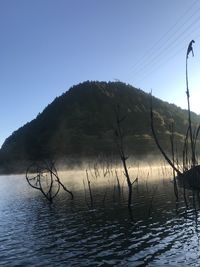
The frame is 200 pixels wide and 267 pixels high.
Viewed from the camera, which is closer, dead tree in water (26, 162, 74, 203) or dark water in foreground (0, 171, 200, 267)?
dark water in foreground (0, 171, 200, 267)

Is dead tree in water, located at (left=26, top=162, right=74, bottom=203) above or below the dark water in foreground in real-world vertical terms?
above

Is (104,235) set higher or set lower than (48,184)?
lower

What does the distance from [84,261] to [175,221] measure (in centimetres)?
1508

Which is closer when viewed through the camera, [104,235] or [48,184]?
[104,235]

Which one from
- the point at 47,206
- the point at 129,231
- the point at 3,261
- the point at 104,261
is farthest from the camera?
the point at 47,206

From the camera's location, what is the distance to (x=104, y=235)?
3794 centimetres

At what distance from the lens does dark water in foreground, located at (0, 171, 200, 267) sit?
29.8m

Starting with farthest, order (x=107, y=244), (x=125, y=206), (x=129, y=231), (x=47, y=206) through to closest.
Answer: (x=47, y=206)
(x=125, y=206)
(x=129, y=231)
(x=107, y=244)

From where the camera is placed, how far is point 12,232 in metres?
43.9

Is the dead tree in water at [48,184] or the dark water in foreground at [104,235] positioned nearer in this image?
the dark water in foreground at [104,235]

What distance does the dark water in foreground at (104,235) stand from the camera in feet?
97.7

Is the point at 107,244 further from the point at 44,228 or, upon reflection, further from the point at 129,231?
the point at 44,228

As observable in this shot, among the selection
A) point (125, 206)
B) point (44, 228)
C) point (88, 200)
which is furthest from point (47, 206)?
point (44, 228)

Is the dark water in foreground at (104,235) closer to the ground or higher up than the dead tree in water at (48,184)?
closer to the ground
